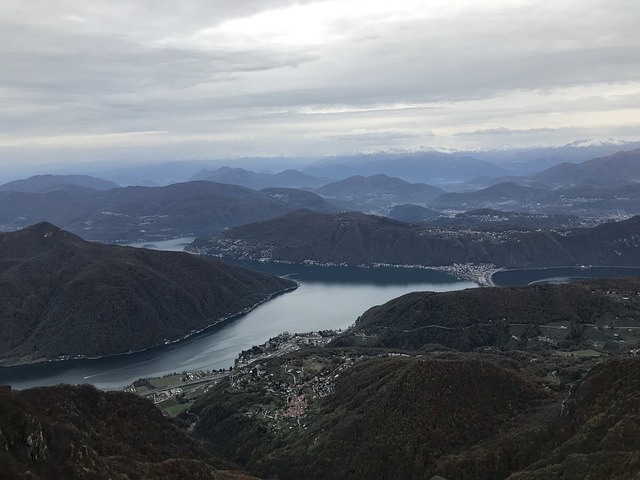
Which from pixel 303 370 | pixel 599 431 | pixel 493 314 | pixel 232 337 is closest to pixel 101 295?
pixel 232 337

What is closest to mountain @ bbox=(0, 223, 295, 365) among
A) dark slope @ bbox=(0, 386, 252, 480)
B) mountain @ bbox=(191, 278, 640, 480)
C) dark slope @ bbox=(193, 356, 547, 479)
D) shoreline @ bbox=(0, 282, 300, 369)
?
shoreline @ bbox=(0, 282, 300, 369)

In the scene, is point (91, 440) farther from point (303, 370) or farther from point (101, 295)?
point (101, 295)

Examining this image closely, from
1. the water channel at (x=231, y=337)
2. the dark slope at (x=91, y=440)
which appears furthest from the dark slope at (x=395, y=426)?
the water channel at (x=231, y=337)

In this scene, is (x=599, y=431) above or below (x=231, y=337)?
above

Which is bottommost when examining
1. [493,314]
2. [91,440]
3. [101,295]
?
[493,314]

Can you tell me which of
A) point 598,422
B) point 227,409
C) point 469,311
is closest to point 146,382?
point 227,409
